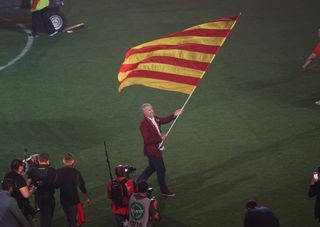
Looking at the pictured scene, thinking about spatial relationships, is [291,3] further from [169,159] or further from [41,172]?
[41,172]

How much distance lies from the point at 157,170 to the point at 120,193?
2214mm

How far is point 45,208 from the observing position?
1391 centimetres

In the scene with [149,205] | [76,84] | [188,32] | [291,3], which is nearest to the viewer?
[149,205]

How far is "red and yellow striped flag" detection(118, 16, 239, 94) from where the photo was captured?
1538 cm

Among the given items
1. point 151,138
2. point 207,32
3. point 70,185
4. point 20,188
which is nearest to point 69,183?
point 70,185

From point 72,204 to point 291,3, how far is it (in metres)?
15.9

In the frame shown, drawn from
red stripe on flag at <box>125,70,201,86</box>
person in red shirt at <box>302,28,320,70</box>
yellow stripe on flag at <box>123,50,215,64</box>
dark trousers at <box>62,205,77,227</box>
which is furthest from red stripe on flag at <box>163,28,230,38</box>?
person in red shirt at <box>302,28,320,70</box>

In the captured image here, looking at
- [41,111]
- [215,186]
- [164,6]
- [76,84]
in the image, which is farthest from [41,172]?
[164,6]

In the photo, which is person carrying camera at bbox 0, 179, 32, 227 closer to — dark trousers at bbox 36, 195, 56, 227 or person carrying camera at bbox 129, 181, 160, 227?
dark trousers at bbox 36, 195, 56, 227

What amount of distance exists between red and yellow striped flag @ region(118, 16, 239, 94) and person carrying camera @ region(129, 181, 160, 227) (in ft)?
10.4

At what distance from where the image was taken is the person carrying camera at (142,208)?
12742mm

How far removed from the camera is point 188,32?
1546 centimetres

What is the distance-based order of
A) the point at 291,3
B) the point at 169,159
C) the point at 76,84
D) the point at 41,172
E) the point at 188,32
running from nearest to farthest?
the point at 41,172 < the point at 188,32 < the point at 169,159 < the point at 76,84 < the point at 291,3

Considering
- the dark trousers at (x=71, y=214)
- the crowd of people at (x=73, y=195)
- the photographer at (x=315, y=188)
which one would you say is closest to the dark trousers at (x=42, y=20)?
the crowd of people at (x=73, y=195)
